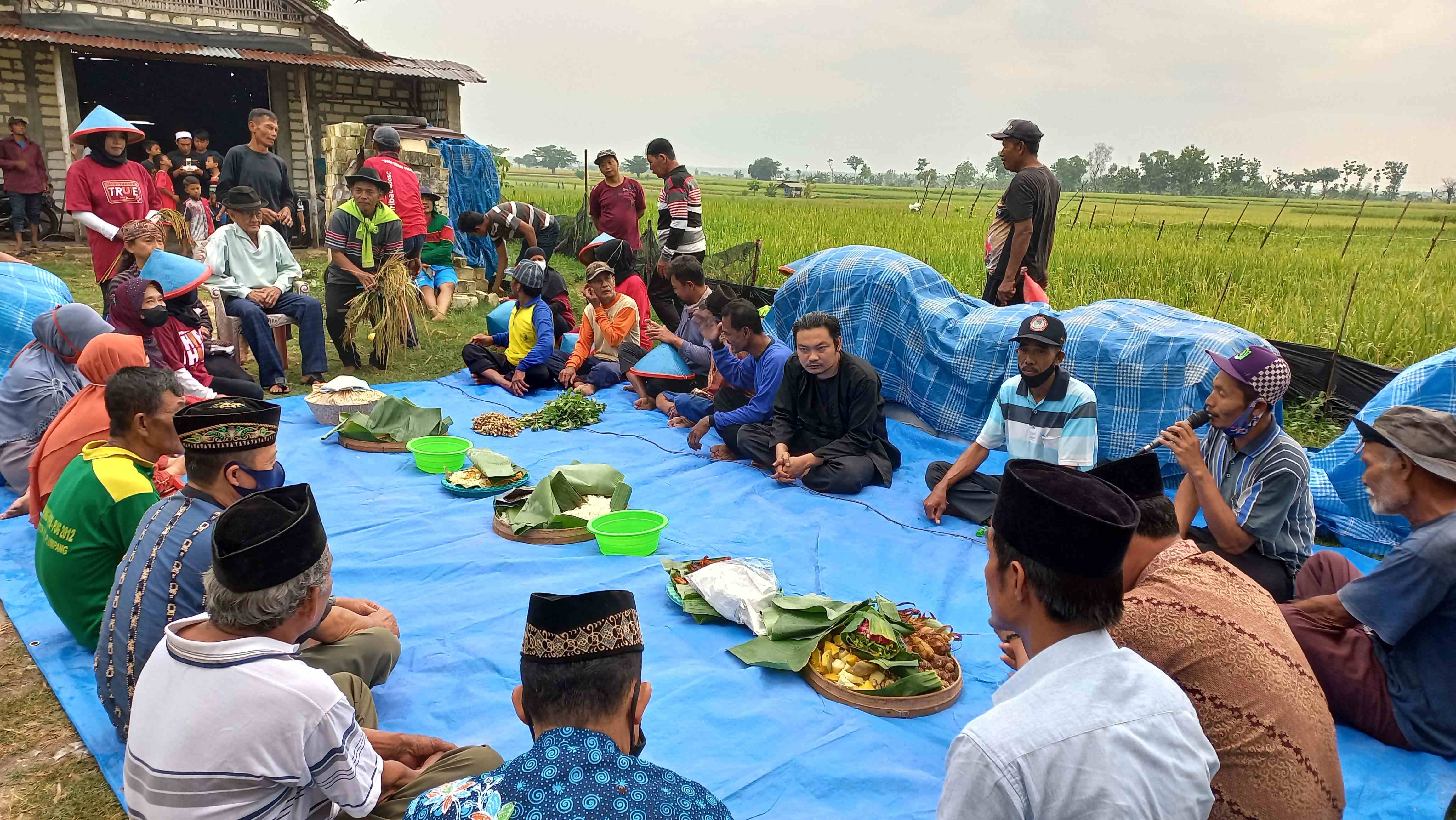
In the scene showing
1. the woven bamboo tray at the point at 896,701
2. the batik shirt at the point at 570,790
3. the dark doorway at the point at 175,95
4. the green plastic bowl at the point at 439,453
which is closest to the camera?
the batik shirt at the point at 570,790

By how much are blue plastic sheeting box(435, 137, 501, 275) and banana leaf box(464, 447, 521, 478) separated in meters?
6.77

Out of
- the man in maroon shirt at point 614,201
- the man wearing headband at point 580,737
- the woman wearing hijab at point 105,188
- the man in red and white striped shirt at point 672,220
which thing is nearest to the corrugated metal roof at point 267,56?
the man in maroon shirt at point 614,201

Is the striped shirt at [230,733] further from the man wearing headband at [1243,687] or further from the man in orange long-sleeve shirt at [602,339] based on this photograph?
the man in orange long-sleeve shirt at [602,339]

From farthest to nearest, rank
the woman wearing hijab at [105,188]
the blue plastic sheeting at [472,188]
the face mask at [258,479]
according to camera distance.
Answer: the blue plastic sheeting at [472,188], the woman wearing hijab at [105,188], the face mask at [258,479]

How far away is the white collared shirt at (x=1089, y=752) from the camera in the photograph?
135cm

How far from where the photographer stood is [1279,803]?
1.75 meters

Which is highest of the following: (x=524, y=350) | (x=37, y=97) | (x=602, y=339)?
(x=37, y=97)

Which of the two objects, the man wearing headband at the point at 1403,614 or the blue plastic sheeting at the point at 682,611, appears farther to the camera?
the blue plastic sheeting at the point at 682,611

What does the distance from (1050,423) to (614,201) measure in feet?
19.7

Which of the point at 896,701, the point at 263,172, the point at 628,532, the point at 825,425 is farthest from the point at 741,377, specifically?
the point at 263,172

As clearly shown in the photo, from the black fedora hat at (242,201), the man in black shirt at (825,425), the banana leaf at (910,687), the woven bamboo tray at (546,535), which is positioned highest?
the black fedora hat at (242,201)

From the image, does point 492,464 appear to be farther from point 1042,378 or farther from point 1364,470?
point 1364,470

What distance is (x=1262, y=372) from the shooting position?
3197mm

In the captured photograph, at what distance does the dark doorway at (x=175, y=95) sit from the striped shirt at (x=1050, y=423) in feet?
49.4
